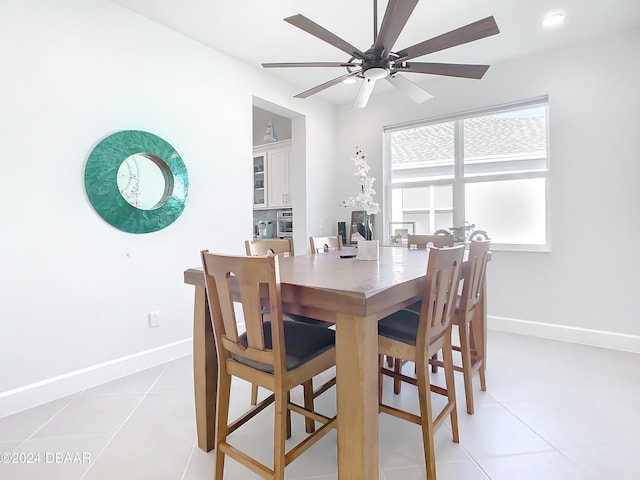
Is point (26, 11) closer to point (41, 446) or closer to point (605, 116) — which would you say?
point (41, 446)

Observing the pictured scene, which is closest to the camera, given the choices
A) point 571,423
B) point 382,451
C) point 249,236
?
point 382,451

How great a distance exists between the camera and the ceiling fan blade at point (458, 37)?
162 centimetres

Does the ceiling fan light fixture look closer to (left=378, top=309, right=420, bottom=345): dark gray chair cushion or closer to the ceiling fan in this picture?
the ceiling fan

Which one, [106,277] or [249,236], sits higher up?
[249,236]

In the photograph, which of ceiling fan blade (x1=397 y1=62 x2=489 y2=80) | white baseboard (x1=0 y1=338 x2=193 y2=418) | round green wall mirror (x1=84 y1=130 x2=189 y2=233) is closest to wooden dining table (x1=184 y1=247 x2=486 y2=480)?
ceiling fan blade (x1=397 y1=62 x2=489 y2=80)

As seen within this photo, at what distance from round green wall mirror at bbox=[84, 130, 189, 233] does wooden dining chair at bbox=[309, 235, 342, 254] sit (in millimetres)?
1140

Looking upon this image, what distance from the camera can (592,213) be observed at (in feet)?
9.71

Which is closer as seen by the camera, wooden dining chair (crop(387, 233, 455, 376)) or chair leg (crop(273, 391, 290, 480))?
chair leg (crop(273, 391, 290, 480))

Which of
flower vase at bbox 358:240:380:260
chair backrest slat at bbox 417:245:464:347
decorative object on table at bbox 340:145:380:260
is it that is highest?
decorative object on table at bbox 340:145:380:260

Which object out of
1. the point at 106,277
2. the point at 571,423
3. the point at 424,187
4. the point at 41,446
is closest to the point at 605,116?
the point at 424,187

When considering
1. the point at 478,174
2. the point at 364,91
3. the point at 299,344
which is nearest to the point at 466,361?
the point at 299,344

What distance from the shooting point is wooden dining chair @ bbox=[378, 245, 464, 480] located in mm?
1361

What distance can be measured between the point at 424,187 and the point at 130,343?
3.32 meters

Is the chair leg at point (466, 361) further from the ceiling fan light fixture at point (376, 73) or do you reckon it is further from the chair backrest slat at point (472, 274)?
the ceiling fan light fixture at point (376, 73)
